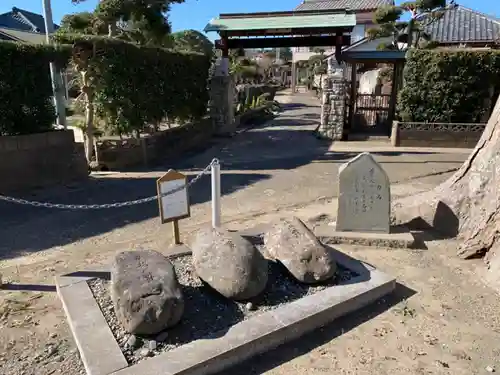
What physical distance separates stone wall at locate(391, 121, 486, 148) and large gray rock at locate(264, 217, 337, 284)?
9.78 meters

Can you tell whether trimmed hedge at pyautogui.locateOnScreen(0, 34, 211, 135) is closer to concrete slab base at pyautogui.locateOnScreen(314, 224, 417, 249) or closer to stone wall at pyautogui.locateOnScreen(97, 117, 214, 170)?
stone wall at pyautogui.locateOnScreen(97, 117, 214, 170)

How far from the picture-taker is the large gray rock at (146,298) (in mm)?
2986

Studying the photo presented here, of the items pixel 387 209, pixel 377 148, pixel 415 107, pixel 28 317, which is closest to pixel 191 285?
pixel 28 317

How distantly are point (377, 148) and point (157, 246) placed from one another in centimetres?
927

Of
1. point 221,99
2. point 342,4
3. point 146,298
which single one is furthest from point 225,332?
point 342,4

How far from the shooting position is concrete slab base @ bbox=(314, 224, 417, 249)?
5176 mm

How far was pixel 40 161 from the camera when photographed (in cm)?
817

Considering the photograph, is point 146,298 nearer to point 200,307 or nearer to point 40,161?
point 200,307

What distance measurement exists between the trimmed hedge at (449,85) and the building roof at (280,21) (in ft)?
8.16

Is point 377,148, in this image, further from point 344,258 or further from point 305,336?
point 305,336

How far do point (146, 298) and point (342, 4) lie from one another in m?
43.5

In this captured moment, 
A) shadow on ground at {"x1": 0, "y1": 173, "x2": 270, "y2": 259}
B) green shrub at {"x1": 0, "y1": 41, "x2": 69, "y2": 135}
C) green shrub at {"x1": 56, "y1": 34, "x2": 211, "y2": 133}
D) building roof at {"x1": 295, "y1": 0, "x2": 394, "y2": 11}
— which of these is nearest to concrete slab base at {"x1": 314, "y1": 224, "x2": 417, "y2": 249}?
shadow on ground at {"x1": 0, "y1": 173, "x2": 270, "y2": 259}

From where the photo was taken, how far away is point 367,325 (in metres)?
3.55

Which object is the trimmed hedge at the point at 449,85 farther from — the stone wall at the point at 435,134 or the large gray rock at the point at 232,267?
the large gray rock at the point at 232,267
